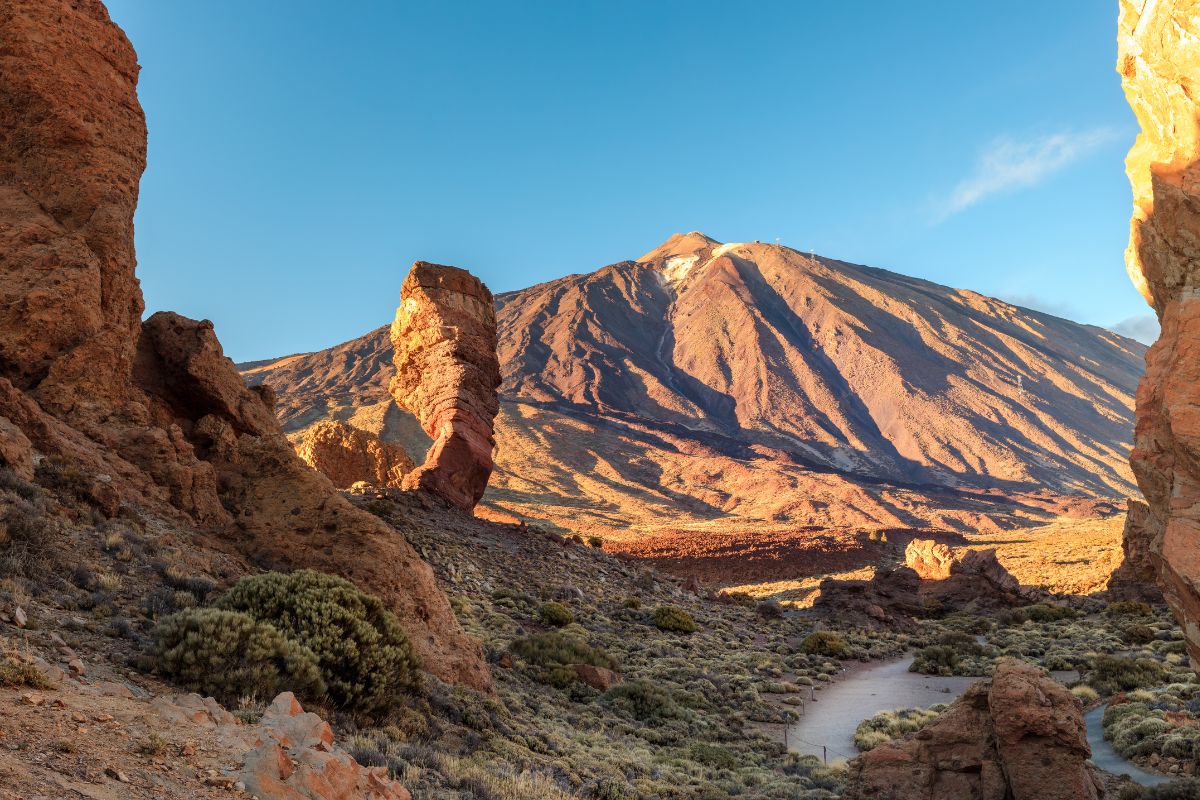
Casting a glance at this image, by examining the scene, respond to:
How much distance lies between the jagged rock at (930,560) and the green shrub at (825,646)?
44.2ft

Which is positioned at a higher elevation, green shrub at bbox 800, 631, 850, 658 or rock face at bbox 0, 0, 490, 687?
rock face at bbox 0, 0, 490, 687

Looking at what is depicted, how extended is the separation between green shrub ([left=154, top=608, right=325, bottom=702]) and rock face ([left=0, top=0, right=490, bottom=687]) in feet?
12.1

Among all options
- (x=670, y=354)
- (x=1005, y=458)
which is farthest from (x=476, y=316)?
(x=670, y=354)

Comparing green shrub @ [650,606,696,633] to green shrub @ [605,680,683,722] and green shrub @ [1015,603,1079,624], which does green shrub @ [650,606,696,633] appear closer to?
green shrub @ [605,680,683,722]

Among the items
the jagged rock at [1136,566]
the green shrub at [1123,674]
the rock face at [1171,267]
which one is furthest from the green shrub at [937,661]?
the rock face at [1171,267]

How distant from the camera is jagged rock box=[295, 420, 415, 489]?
40406 mm

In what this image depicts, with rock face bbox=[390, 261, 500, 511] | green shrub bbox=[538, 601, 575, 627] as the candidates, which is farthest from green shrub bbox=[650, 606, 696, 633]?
rock face bbox=[390, 261, 500, 511]

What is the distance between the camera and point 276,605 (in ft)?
32.2

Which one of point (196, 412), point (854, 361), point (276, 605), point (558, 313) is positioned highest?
point (558, 313)

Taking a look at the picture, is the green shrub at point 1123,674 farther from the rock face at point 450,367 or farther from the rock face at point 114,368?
the rock face at point 450,367

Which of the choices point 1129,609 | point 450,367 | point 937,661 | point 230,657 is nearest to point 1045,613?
point 1129,609

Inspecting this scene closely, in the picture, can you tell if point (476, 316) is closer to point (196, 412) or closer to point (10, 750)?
point (196, 412)

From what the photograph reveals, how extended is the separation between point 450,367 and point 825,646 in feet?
66.7

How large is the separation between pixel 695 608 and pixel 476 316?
17.0m
